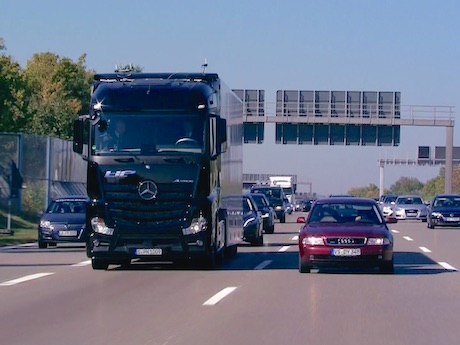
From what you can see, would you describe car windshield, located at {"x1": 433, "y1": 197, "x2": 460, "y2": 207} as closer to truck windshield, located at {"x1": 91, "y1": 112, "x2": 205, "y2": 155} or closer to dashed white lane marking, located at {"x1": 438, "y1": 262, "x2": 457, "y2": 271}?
dashed white lane marking, located at {"x1": 438, "y1": 262, "x2": 457, "y2": 271}

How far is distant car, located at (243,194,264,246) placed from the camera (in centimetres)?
3042

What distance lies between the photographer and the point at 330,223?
70.3 feet

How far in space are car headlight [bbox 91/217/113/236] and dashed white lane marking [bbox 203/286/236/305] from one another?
3901 mm

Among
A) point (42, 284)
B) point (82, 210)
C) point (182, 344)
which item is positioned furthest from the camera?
point (82, 210)

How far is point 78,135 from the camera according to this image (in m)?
20.3

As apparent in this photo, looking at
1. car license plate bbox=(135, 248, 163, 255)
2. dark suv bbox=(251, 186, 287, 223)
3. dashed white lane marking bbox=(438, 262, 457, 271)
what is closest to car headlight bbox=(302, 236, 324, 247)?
car license plate bbox=(135, 248, 163, 255)

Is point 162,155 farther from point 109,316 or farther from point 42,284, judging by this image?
point 109,316

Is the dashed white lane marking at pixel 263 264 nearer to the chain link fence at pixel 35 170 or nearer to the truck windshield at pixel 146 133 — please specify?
the truck windshield at pixel 146 133

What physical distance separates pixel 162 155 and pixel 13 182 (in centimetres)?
1772

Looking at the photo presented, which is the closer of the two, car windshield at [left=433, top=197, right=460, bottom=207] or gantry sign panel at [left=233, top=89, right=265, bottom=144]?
car windshield at [left=433, top=197, right=460, bottom=207]

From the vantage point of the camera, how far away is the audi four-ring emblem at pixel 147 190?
67.7ft

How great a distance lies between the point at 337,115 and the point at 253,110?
16.6 ft

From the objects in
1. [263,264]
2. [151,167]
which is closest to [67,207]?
[263,264]

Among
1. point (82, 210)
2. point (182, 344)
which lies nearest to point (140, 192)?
point (182, 344)
